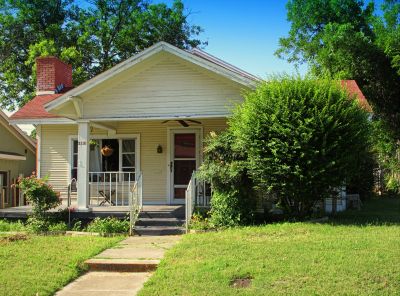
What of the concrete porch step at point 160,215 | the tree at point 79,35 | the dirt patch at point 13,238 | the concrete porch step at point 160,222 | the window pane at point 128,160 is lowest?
the dirt patch at point 13,238

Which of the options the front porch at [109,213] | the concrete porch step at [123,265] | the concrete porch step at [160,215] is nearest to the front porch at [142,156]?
the front porch at [109,213]

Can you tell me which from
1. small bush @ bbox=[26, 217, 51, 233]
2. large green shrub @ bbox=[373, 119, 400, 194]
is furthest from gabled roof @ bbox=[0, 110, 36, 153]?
large green shrub @ bbox=[373, 119, 400, 194]

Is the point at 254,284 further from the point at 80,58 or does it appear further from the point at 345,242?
the point at 80,58

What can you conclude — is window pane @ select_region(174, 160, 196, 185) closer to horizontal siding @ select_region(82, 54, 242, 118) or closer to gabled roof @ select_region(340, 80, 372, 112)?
horizontal siding @ select_region(82, 54, 242, 118)

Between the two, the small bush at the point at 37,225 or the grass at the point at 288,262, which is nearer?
the grass at the point at 288,262

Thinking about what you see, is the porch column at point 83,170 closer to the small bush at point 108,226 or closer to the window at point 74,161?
the small bush at point 108,226

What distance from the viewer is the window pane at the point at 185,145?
48.5 feet

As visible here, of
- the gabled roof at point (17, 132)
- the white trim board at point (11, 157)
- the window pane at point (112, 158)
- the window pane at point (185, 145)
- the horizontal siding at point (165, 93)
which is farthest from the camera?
the gabled roof at point (17, 132)

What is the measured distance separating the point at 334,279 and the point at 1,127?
62.8 feet

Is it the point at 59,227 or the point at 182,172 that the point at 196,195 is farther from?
the point at 59,227

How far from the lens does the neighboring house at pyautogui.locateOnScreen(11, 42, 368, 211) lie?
1234 cm

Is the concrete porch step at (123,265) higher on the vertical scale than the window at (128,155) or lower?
lower

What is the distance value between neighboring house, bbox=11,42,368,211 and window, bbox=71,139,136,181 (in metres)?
0.03

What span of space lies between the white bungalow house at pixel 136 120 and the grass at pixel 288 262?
434cm
